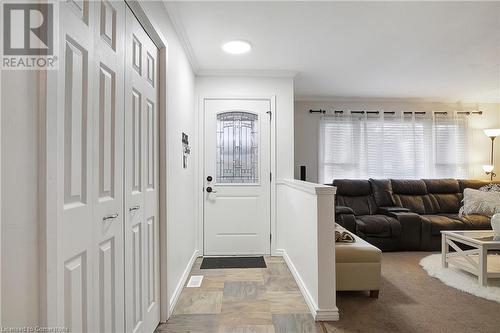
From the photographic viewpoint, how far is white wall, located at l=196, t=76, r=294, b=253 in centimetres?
370

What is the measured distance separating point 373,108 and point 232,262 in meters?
3.74

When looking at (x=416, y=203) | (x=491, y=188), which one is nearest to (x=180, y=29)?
(x=416, y=203)

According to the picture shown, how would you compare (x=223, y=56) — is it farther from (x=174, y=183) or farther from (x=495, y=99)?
(x=495, y=99)

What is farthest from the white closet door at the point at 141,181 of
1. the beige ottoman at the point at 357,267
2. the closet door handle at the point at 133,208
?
the beige ottoman at the point at 357,267

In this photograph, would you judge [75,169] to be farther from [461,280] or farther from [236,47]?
[461,280]

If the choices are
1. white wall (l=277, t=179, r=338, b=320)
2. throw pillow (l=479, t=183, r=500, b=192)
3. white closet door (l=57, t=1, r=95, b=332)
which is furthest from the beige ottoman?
throw pillow (l=479, t=183, r=500, b=192)

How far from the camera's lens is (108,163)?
1.33 m

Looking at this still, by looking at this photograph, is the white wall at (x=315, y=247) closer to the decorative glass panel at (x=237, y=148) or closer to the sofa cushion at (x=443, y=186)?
the decorative glass panel at (x=237, y=148)

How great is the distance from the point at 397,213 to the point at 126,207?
3.79 m

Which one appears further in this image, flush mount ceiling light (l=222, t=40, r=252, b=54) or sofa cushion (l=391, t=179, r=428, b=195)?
sofa cushion (l=391, t=179, r=428, b=195)

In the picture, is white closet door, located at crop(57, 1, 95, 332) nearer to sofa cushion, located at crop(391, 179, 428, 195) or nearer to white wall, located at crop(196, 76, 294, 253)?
white wall, located at crop(196, 76, 294, 253)

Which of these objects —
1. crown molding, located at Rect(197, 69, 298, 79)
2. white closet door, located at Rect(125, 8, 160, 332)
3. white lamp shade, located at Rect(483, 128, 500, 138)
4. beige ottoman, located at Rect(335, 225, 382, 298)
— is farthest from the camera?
white lamp shade, located at Rect(483, 128, 500, 138)

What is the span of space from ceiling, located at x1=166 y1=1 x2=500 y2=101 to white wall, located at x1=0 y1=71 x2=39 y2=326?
172cm

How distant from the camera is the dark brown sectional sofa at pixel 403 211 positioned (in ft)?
12.7
